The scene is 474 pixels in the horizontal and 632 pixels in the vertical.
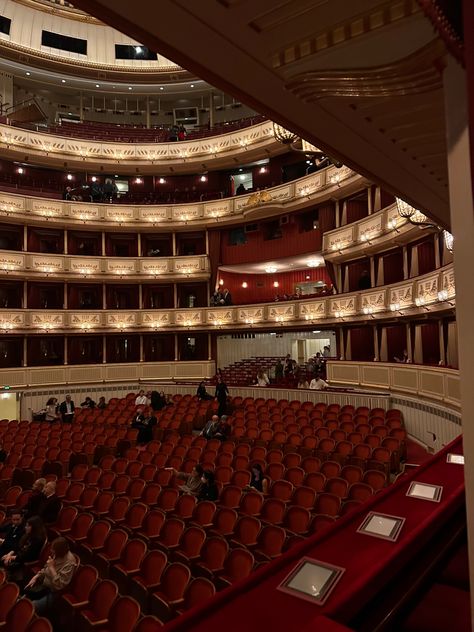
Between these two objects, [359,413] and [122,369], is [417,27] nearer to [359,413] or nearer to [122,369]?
[359,413]

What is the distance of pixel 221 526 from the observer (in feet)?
18.2

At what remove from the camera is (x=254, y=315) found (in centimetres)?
1814

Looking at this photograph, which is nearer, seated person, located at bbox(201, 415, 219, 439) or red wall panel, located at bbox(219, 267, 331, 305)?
seated person, located at bbox(201, 415, 219, 439)

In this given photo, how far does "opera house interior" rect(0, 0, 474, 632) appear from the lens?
1.69m

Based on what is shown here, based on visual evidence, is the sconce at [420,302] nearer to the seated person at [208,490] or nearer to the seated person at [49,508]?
the seated person at [208,490]

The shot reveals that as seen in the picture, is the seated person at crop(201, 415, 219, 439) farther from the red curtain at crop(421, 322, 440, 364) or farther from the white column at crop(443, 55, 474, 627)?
the white column at crop(443, 55, 474, 627)

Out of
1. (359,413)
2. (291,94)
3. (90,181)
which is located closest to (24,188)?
(90,181)

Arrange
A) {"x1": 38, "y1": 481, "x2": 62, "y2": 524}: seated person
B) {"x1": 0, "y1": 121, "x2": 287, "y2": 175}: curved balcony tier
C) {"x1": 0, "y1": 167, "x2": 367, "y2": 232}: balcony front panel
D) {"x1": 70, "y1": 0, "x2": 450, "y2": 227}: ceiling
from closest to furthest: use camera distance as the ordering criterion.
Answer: {"x1": 70, "y1": 0, "x2": 450, "y2": 227}: ceiling
{"x1": 38, "y1": 481, "x2": 62, "y2": 524}: seated person
{"x1": 0, "y1": 167, "x2": 367, "y2": 232}: balcony front panel
{"x1": 0, "y1": 121, "x2": 287, "y2": 175}: curved balcony tier

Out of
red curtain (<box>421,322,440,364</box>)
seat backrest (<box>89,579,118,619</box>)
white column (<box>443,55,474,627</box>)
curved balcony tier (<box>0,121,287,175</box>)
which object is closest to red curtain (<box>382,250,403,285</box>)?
red curtain (<box>421,322,440,364</box>)

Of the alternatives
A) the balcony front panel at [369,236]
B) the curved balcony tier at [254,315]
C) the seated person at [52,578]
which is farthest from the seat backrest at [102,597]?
the balcony front panel at [369,236]

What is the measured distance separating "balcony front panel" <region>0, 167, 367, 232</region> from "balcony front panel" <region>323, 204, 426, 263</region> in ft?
5.21

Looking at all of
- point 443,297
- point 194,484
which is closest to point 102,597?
point 194,484

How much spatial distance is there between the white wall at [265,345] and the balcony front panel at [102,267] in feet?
11.2

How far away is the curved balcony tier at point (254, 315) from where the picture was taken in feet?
37.7
